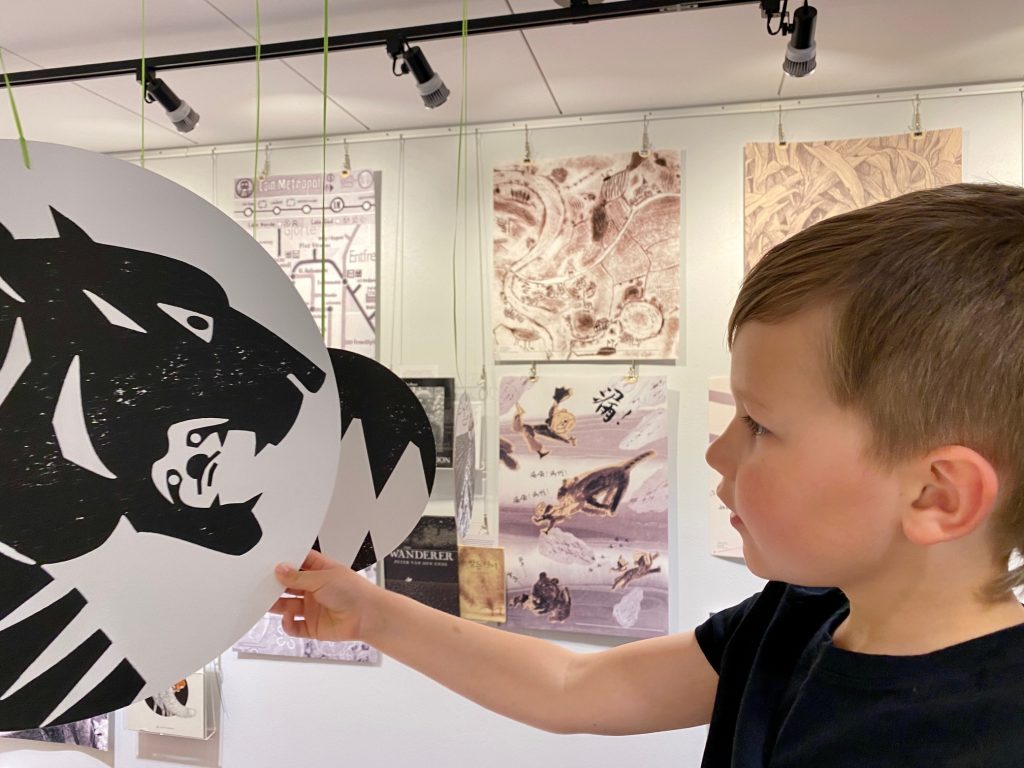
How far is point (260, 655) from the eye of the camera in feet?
7.41

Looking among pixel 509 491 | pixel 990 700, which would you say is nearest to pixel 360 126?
pixel 509 491

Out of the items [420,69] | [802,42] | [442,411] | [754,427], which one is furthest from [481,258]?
[754,427]

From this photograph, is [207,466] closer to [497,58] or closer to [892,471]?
[892,471]

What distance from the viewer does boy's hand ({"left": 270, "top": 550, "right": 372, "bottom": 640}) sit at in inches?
28.0

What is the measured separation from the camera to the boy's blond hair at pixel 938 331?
17.1 inches

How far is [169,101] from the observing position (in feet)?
5.40

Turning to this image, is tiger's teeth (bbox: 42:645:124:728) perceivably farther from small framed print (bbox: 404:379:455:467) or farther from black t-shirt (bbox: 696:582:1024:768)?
small framed print (bbox: 404:379:455:467)

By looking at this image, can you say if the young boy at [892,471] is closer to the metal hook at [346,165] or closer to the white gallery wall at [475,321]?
the white gallery wall at [475,321]

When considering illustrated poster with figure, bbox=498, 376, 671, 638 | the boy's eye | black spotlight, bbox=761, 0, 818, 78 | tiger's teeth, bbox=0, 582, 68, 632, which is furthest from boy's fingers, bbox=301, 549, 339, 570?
illustrated poster with figure, bbox=498, 376, 671, 638

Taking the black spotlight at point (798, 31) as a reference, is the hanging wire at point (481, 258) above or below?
below

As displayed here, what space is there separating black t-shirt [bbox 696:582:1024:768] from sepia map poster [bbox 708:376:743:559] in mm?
1355

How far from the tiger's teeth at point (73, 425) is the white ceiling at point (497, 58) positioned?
1293 mm

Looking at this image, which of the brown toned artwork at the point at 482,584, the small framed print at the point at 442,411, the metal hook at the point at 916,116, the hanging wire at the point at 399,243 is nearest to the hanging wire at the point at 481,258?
the small framed print at the point at 442,411

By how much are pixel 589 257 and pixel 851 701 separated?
161 centimetres
